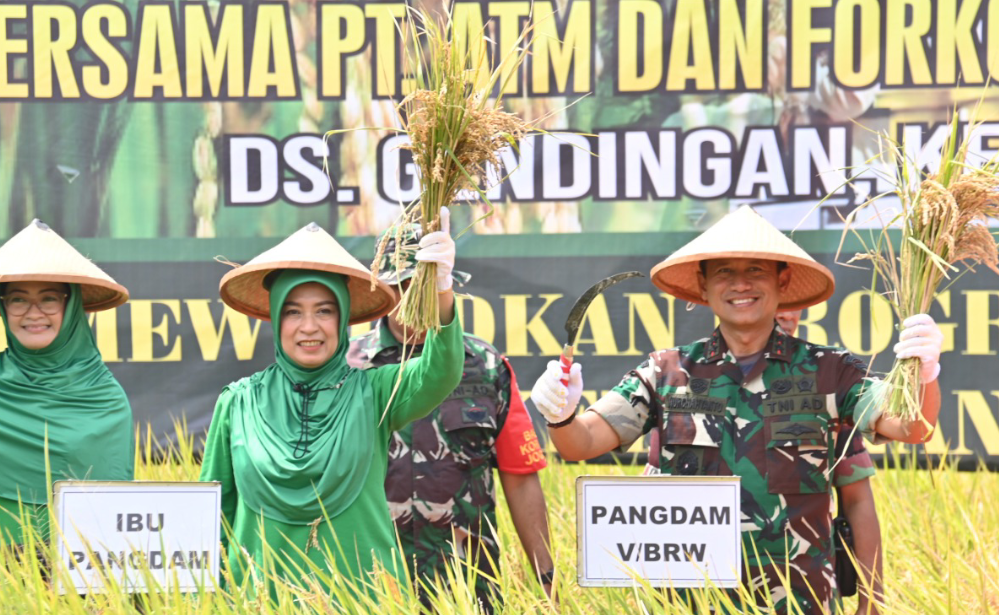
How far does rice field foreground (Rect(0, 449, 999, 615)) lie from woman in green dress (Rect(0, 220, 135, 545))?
0.27 metres

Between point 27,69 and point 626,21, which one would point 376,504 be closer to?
point 626,21

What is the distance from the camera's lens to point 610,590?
2.17m

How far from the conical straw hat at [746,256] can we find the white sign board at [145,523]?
1143mm

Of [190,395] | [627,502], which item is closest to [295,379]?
[627,502]

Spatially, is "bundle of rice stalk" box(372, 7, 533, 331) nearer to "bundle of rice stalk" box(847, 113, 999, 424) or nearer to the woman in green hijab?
→ the woman in green hijab

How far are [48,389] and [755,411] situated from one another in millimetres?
1599

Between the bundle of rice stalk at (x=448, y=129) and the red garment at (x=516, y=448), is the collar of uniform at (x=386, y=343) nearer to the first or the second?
the red garment at (x=516, y=448)

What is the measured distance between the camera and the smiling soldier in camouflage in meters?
2.44

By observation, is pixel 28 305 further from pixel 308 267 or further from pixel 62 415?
pixel 308 267

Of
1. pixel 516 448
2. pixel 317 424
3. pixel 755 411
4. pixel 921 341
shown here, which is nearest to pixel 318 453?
pixel 317 424

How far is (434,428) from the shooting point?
2799 mm

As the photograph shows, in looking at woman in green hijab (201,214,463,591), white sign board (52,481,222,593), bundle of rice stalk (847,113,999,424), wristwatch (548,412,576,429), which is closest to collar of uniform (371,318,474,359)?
woman in green hijab (201,214,463,591)

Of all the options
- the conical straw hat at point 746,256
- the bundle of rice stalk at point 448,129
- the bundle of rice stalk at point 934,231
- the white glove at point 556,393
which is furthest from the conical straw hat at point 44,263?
the bundle of rice stalk at point 934,231

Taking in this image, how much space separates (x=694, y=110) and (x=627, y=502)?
2230 mm
